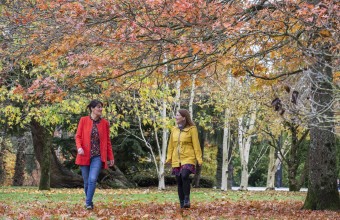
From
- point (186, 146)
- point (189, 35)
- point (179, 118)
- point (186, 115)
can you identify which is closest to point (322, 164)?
point (186, 146)

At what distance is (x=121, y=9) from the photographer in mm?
10094

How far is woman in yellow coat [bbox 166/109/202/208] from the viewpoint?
11.1 m

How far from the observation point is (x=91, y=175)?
10570mm

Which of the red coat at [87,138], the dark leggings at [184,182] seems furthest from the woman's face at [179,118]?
the red coat at [87,138]

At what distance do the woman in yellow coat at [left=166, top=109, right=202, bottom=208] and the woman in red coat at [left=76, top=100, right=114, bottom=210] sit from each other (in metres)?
1.37

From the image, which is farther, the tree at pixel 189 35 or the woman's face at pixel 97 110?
the woman's face at pixel 97 110

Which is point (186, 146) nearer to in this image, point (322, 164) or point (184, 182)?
point (184, 182)

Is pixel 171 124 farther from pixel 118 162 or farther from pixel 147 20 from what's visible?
pixel 147 20

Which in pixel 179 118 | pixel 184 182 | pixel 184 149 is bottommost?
pixel 184 182

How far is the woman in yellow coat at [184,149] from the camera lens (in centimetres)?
1109

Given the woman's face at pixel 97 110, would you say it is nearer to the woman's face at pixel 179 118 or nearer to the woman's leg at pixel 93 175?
the woman's leg at pixel 93 175

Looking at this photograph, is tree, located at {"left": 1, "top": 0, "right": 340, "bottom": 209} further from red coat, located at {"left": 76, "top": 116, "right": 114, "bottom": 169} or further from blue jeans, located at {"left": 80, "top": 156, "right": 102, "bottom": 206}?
blue jeans, located at {"left": 80, "top": 156, "right": 102, "bottom": 206}

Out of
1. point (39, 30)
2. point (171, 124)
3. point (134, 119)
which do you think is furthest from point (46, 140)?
A: point (39, 30)

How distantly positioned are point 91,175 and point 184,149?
182cm
